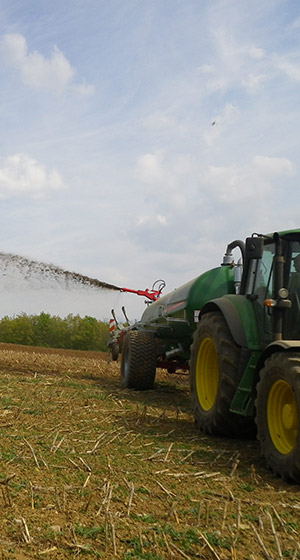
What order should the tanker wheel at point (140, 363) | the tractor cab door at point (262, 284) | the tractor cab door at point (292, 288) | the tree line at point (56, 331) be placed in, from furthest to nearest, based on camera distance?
1. the tree line at point (56, 331)
2. the tanker wheel at point (140, 363)
3. the tractor cab door at point (262, 284)
4. the tractor cab door at point (292, 288)

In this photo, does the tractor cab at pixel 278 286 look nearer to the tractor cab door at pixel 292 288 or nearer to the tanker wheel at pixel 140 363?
the tractor cab door at pixel 292 288

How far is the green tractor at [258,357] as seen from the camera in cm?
482

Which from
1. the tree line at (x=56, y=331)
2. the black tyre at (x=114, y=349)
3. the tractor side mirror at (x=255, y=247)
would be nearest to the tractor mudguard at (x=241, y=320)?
the tractor side mirror at (x=255, y=247)

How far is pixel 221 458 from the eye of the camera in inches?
210

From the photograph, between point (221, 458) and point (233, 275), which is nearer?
point (221, 458)

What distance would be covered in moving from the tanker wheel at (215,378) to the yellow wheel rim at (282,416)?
0.97m

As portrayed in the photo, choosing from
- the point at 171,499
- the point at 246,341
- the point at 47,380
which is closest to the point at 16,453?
the point at 171,499

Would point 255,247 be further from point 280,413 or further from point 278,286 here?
point 280,413

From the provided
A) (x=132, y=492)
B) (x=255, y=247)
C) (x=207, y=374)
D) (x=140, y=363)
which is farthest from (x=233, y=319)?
(x=140, y=363)

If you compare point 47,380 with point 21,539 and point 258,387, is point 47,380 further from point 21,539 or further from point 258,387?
point 21,539

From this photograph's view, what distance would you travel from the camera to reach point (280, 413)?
494cm

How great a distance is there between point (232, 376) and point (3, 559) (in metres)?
3.48

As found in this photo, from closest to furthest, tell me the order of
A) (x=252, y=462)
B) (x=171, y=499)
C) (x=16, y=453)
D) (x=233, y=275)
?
(x=171, y=499) < (x=16, y=453) < (x=252, y=462) < (x=233, y=275)

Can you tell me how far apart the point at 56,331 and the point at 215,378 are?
33.7 m
